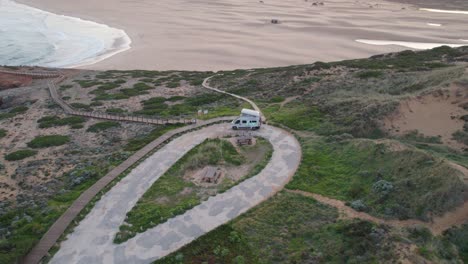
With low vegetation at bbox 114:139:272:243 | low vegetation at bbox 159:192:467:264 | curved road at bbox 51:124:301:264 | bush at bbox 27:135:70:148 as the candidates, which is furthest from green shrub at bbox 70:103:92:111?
low vegetation at bbox 159:192:467:264

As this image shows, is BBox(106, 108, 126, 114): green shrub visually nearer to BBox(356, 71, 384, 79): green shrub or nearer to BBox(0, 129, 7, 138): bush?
BBox(0, 129, 7, 138): bush

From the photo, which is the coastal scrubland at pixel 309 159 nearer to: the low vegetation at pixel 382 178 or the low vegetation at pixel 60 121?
the low vegetation at pixel 382 178

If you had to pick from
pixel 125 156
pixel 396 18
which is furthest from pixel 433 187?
pixel 396 18

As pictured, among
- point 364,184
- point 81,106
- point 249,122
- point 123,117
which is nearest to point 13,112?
point 81,106

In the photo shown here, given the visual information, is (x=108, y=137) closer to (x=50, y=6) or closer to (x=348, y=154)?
(x=348, y=154)

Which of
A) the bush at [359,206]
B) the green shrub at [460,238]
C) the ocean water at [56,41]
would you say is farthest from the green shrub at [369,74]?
the ocean water at [56,41]
